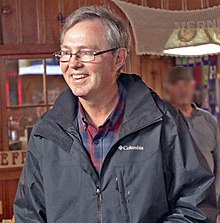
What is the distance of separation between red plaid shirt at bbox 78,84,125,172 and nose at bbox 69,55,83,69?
16 cm

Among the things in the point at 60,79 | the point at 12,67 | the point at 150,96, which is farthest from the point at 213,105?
the point at 150,96

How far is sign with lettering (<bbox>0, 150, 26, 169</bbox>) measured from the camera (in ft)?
11.7

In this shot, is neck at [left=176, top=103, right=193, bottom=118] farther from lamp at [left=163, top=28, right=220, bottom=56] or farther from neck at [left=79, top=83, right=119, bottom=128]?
neck at [left=79, top=83, right=119, bottom=128]

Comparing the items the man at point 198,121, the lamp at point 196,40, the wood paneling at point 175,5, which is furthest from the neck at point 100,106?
the wood paneling at point 175,5

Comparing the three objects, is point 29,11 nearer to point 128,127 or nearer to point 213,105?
point 213,105

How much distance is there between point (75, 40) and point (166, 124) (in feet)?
1.04

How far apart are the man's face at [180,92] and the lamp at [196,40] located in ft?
2.29

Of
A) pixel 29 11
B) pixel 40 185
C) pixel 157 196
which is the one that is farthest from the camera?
pixel 29 11

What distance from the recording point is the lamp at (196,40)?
12.0ft

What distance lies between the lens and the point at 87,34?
1331mm

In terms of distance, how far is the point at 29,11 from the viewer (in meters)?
3.58

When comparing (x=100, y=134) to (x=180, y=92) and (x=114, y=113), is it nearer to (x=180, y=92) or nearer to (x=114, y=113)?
(x=114, y=113)

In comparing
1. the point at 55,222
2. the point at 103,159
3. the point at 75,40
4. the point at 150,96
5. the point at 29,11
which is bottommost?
Answer: the point at 55,222

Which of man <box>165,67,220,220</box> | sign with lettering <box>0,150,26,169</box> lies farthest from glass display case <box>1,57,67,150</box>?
man <box>165,67,220,220</box>
